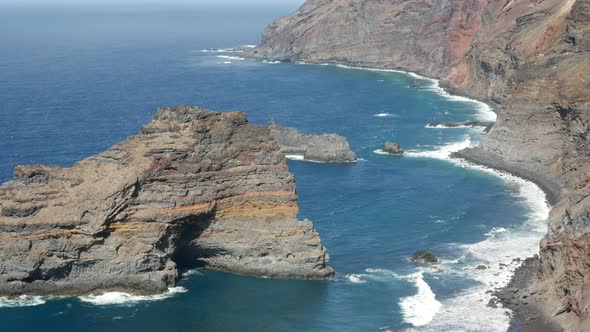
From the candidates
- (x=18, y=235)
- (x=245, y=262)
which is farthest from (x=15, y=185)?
(x=245, y=262)

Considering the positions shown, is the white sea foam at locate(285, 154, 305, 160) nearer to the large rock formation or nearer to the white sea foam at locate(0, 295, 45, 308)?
the large rock formation

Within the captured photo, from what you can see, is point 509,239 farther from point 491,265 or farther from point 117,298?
point 117,298

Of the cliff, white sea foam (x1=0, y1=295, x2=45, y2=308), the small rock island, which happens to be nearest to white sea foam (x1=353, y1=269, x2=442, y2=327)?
the cliff

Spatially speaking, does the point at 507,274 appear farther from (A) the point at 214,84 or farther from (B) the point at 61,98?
(A) the point at 214,84

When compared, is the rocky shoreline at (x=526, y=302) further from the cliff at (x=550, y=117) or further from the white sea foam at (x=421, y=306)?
the white sea foam at (x=421, y=306)

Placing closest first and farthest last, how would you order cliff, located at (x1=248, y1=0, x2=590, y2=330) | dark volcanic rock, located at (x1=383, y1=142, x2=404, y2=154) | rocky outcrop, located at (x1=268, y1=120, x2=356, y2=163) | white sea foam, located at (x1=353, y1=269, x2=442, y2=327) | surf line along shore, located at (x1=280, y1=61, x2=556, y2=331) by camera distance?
1. cliff, located at (x1=248, y1=0, x2=590, y2=330)
2. white sea foam, located at (x1=353, y1=269, x2=442, y2=327)
3. surf line along shore, located at (x1=280, y1=61, x2=556, y2=331)
4. rocky outcrop, located at (x1=268, y1=120, x2=356, y2=163)
5. dark volcanic rock, located at (x1=383, y1=142, x2=404, y2=154)

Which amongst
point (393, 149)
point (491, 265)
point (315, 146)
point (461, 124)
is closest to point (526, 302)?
point (491, 265)
